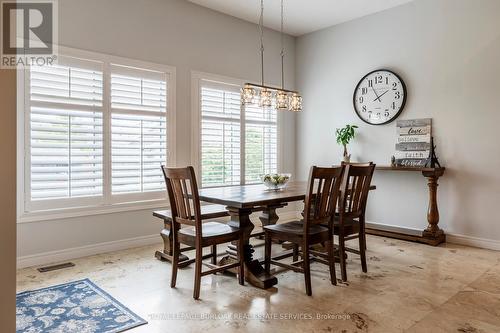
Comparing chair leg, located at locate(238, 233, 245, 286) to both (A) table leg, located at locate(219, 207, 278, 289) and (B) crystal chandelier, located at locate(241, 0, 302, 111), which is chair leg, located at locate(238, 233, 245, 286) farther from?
(B) crystal chandelier, located at locate(241, 0, 302, 111)

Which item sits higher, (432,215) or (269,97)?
(269,97)

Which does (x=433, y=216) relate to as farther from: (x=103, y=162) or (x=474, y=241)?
(x=103, y=162)

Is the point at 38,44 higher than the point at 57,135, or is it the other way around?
the point at 38,44

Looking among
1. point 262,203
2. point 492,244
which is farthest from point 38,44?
point 492,244

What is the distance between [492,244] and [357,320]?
2.80m

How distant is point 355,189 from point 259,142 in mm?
2678

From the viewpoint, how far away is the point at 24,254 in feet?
11.9

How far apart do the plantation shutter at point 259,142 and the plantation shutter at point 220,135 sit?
0.21 metres

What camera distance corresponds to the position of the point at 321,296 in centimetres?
289

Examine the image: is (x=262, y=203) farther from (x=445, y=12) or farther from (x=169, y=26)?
(x=445, y=12)
